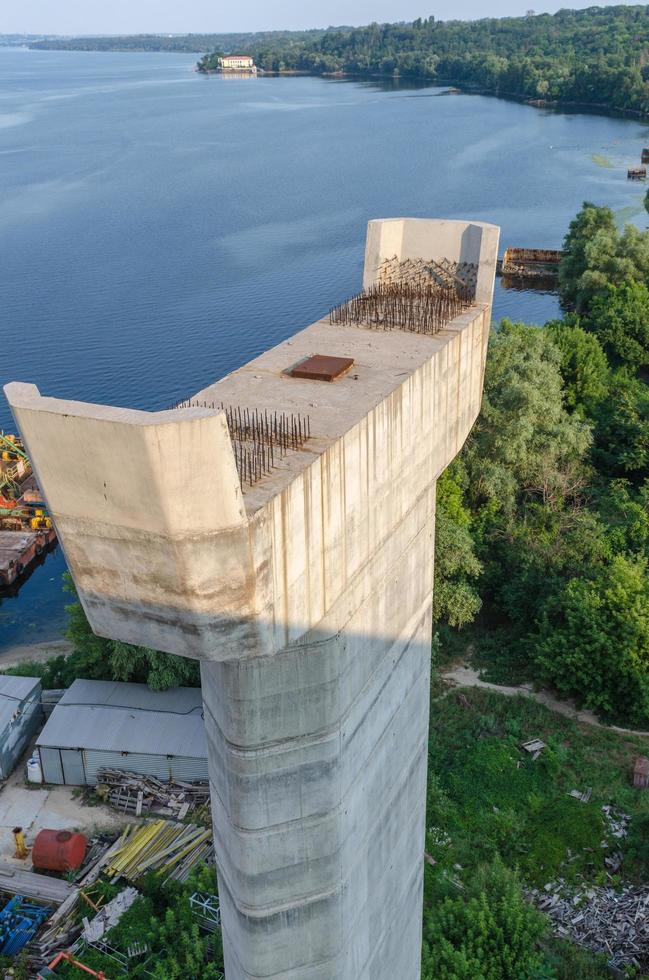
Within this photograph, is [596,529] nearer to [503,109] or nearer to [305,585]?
[305,585]

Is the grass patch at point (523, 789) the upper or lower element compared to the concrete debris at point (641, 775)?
lower

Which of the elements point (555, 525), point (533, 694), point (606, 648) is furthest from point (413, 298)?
point (555, 525)

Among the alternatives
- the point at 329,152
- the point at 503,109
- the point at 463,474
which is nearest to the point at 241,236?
the point at 329,152

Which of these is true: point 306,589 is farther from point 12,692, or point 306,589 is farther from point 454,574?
point 454,574

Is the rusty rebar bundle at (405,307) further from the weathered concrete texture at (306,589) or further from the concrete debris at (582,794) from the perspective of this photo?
the concrete debris at (582,794)

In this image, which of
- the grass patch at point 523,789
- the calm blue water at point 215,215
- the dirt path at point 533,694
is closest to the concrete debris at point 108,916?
the grass patch at point 523,789
